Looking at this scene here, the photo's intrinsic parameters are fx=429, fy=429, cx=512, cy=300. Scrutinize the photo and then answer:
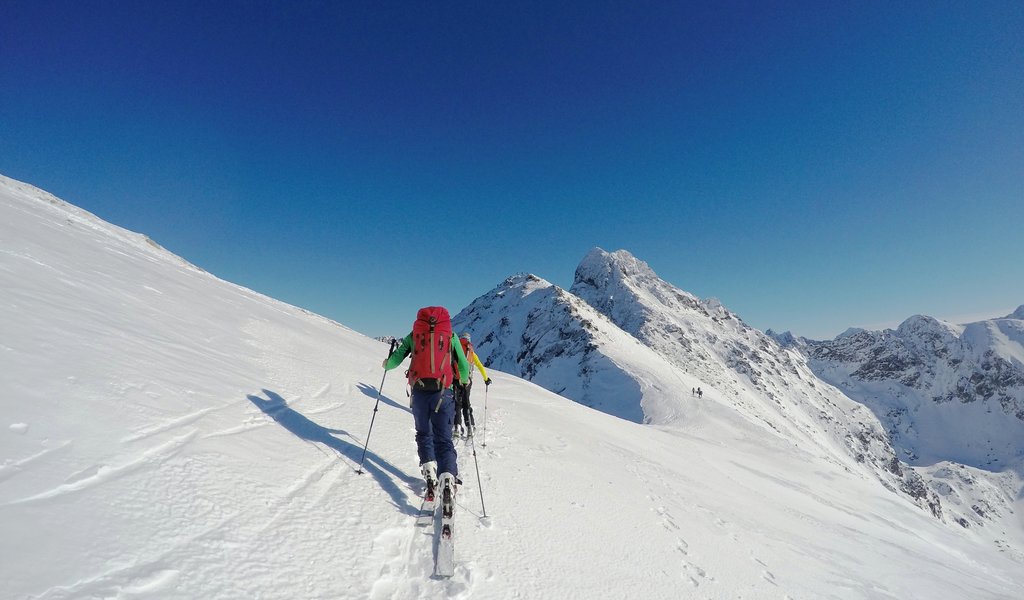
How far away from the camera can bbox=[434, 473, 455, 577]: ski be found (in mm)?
3846

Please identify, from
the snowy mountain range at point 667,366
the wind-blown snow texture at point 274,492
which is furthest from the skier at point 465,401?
the snowy mountain range at point 667,366

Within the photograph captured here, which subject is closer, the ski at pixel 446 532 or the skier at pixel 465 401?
the ski at pixel 446 532

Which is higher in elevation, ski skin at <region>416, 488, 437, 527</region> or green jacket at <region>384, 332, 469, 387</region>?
green jacket at <region>384, 332, 469, 387</region>

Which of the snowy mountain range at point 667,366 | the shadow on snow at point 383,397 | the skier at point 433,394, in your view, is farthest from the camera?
the snowy mountain range at point 667,366

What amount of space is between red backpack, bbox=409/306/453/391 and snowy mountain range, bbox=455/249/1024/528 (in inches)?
2023

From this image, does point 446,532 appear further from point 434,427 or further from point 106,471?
point 106,471

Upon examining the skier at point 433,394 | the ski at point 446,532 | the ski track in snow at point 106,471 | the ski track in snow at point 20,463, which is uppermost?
the skier at point 433,394

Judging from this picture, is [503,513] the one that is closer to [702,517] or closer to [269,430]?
[269,430]

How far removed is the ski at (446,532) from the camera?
12.6 feet

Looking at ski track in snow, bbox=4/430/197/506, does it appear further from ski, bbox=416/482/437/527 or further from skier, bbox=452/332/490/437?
skier, bbox=452/332/490/437

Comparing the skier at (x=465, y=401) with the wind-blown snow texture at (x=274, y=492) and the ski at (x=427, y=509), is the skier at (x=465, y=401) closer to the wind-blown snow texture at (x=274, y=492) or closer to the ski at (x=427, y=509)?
the wind-blown snow texture at (x=274, y=492)

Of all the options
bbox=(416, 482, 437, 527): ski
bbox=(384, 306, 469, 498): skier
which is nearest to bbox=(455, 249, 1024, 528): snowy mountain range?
bbox=(384, 306, 469, 498): skier

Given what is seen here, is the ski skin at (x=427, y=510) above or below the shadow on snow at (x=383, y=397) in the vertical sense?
below

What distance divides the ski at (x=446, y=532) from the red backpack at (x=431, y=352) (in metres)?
1.17
